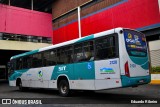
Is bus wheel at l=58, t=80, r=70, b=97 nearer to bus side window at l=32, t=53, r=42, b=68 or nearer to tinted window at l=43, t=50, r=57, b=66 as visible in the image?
tinted window at l=43, t=50, r=57, b=66

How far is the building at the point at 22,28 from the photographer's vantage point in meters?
31.9

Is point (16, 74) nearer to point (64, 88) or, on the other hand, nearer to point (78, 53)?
point (64, 88)

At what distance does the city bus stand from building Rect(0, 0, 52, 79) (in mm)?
18176

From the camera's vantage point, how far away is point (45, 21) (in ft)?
122

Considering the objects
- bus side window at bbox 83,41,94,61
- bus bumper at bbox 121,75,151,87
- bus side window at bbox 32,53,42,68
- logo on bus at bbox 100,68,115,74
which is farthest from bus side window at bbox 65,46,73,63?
bus bumper at bbox 121,75,151,87

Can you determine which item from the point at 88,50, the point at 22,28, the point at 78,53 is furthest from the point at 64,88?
the point at 22,28

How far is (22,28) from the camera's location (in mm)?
33812

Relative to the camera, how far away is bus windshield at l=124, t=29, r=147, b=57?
33.3ft

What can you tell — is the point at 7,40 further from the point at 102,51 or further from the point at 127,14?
the point at 102,51

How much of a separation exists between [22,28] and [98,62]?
2519 cm

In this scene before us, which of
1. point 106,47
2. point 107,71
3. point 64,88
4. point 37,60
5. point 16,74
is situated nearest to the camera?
point 107,71

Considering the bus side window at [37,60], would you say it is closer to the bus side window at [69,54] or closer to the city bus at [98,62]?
the city bus at [98,62]

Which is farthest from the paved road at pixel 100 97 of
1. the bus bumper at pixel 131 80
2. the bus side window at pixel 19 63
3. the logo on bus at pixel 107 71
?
the bus side window at pixel 19 63

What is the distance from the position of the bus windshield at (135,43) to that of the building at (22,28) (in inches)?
935
